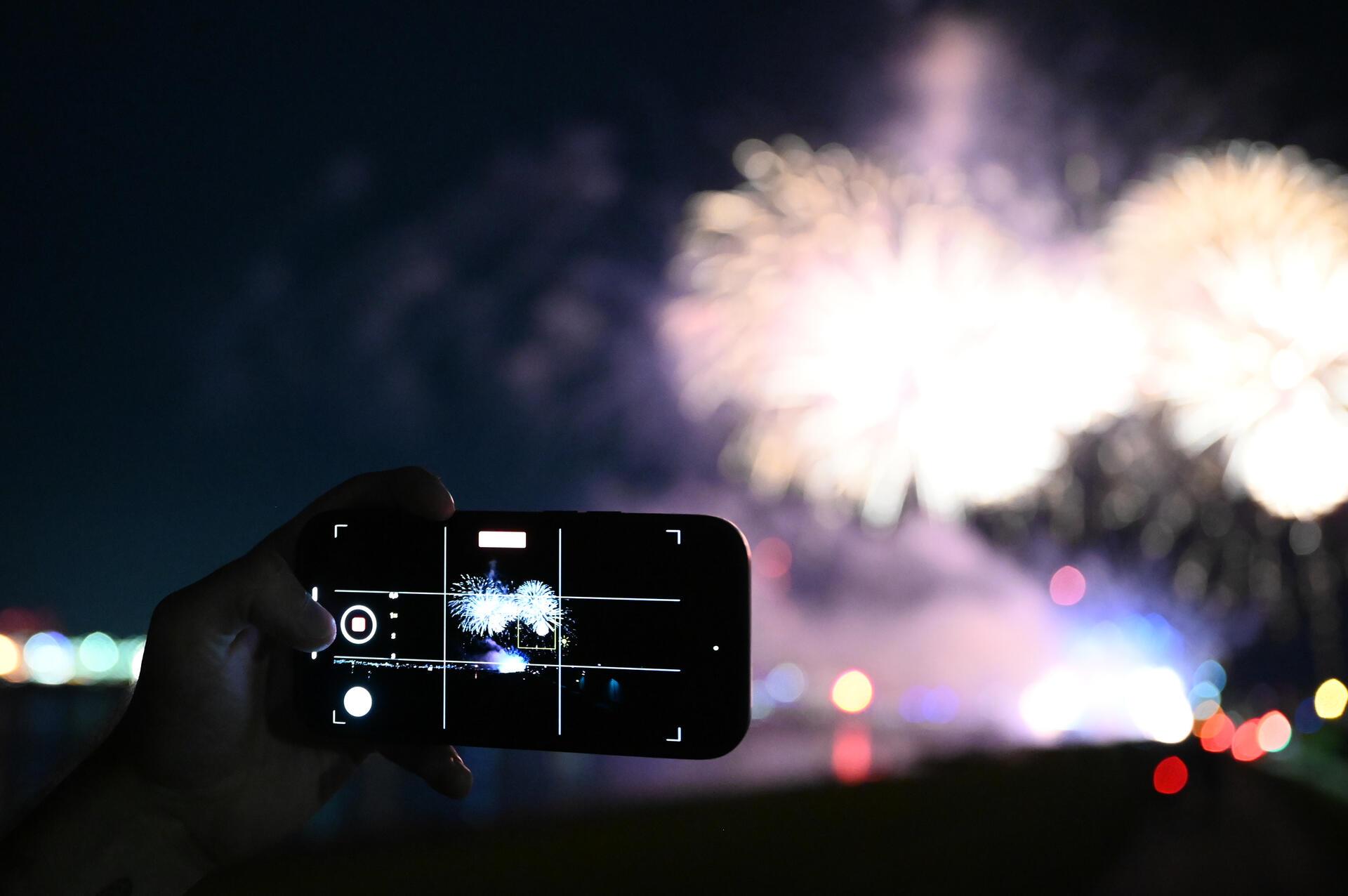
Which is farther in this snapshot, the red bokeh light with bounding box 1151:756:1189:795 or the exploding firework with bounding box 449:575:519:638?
the red bokeh light with bounding box 1151:756:1189:795

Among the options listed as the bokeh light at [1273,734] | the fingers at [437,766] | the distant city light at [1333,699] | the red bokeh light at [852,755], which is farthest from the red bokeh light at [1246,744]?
the fingers at [437,766]

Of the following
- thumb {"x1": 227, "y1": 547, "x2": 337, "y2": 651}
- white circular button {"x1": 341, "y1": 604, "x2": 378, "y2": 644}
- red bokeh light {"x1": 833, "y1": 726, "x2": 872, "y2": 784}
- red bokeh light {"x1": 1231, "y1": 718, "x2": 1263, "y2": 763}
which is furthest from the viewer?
red bokeh light {"x1": 1231, "y1": 718, "x2": 1263, "y2": 763}

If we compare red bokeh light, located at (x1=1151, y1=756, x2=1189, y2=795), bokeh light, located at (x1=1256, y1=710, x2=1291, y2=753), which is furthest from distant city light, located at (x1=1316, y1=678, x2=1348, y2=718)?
red bokeh light, located at (x1=1151, y1=756, x2=1189, y2=795)

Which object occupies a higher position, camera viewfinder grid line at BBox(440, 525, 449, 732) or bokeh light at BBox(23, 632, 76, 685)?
bokeh light at BBox(23, 632, 76, 685)

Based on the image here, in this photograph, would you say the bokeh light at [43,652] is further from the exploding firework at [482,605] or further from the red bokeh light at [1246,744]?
the red bokeh light at [1246,744]

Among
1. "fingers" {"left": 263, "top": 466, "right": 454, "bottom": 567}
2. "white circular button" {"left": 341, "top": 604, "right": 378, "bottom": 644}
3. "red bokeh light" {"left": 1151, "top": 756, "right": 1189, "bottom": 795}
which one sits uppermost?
"fingers" {"left": 263, "top": 466, "right": 454, "bottom": 567}

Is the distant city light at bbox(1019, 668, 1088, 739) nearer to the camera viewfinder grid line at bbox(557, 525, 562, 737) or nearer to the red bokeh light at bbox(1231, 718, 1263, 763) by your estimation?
the red bokeh light at bbox(1231, 718, 1263, 763)

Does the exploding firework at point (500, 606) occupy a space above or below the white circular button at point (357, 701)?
above
